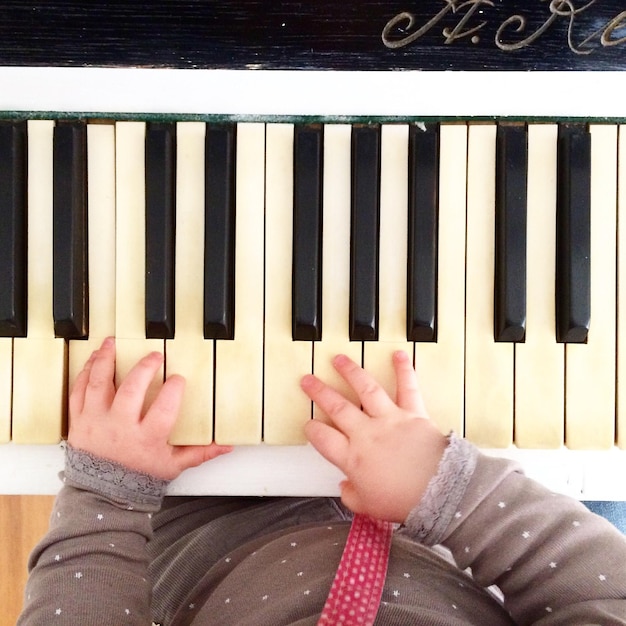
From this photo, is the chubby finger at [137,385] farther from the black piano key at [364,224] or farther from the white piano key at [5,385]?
the black piano key at [364,224]

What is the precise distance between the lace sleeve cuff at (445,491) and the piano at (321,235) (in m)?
0.04

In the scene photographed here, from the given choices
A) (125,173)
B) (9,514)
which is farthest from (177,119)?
(9,514)

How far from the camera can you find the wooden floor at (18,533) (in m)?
0.98

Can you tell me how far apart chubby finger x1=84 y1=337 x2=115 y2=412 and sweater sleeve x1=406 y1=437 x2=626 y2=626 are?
336mm

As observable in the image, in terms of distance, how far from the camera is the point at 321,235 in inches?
23.8

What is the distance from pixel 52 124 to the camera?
0.60 metres

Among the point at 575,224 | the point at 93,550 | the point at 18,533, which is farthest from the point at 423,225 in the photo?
the point at 18,533

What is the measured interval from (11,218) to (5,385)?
172mm

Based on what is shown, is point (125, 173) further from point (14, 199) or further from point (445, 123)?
point (445, 123)

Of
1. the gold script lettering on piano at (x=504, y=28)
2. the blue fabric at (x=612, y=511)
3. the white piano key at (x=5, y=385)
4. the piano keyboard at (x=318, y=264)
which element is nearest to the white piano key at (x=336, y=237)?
the piano keyboard at (x=318, y=264)

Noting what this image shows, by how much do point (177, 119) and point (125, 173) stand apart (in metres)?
0.08

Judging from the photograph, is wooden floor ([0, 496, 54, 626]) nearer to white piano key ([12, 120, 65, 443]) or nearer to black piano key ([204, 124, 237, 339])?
white piano key ([12, 120, 65, 443])

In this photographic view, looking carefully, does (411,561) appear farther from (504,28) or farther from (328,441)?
(504,28)

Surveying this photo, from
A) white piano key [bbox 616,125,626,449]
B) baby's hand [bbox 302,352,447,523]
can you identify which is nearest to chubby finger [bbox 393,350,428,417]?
baby's hand [bbox 302,352,447,523]
